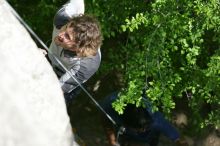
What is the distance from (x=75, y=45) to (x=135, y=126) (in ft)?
5.73

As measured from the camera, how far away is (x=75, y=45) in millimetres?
4297

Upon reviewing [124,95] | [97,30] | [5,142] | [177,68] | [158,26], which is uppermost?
[5,142]

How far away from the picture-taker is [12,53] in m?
3.00

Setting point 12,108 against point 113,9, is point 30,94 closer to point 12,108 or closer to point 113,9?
point 12,108

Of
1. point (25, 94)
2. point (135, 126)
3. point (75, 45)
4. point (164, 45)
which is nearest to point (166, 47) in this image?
point (164, 45)

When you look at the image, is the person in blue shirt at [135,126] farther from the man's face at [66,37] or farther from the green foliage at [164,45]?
the man's face at [66,37]

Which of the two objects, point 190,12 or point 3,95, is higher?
point 3,95

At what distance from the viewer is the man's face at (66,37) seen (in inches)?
168

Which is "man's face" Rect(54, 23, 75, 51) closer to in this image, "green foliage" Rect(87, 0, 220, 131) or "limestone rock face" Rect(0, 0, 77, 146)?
"green foliage" Rect(87, 0, 220, 131)

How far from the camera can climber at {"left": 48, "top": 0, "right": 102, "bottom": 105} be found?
4270 mm

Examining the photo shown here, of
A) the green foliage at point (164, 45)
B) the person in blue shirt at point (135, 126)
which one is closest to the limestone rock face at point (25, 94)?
the green foliage at point (164, 45)

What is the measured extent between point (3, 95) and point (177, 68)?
3477 millimetres

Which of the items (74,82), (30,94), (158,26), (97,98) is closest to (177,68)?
(158,26)

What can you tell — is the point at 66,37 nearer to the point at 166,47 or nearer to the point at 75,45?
the point at 75,45
